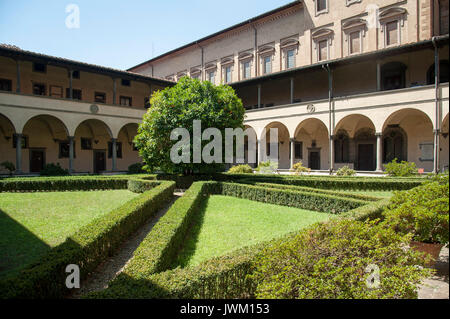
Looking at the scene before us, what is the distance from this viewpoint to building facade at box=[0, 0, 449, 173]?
17.9 metres

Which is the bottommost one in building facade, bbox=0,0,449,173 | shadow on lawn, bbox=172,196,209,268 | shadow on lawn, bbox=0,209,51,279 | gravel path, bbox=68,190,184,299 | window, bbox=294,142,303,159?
gravel path, bbox=68,190,184,299

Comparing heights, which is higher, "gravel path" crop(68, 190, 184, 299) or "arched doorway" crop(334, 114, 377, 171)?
"arched doorway" crop(334, 114, 377, 171)

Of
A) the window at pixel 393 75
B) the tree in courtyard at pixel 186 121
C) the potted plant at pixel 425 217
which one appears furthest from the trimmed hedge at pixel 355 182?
the window at pixel 393 75

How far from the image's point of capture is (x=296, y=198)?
32.4ft

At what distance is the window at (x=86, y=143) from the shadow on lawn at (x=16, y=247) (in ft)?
62.6

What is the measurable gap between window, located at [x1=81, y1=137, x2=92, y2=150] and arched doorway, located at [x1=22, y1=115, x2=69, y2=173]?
53.9 inches

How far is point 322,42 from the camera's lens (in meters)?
24.0

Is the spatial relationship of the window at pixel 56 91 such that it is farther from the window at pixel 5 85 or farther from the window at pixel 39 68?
the window at pixel 5 85

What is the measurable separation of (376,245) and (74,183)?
14.6 meters

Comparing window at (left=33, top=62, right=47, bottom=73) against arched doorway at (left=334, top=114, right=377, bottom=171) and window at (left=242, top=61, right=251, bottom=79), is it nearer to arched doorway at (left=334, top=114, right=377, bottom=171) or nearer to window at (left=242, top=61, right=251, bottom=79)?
window at (left=242, top=61, right=251, bottom=79)

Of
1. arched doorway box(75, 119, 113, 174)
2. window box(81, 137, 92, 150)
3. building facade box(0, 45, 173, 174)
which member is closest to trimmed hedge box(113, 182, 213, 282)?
building facade box(0, 45, 173, 174)

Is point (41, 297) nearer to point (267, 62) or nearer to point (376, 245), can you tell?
point (376, 245)

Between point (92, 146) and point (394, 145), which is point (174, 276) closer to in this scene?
point (394, 145)

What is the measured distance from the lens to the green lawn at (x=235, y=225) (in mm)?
5703
